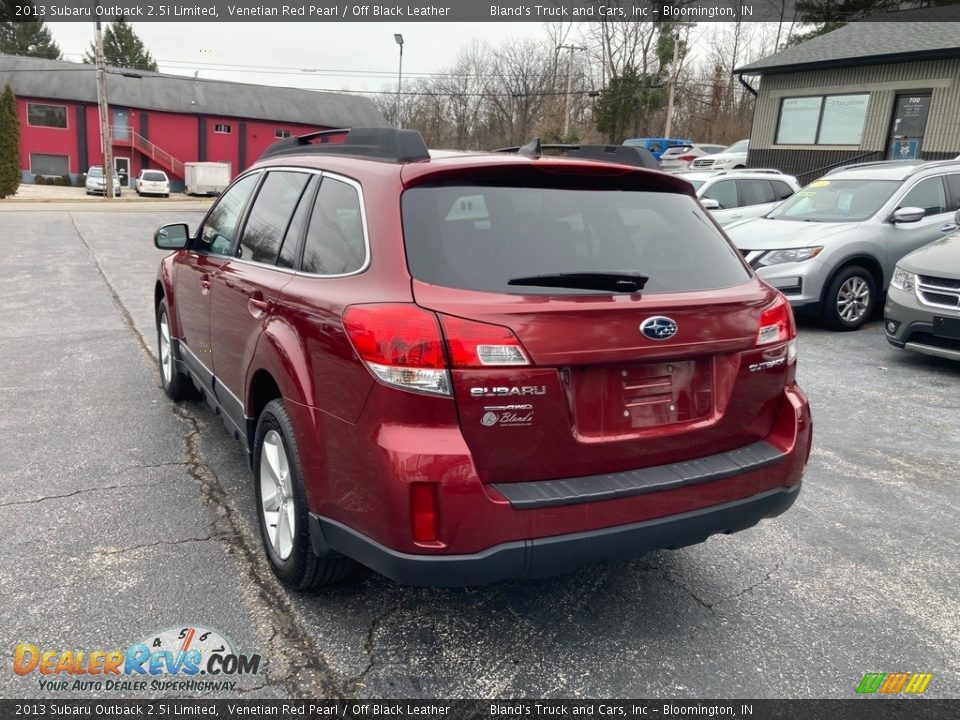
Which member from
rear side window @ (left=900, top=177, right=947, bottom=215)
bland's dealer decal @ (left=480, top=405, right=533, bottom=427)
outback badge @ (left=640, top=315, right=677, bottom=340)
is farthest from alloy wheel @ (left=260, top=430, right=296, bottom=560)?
rear side window @ (left=900, top=177, right=947, bottom=215)

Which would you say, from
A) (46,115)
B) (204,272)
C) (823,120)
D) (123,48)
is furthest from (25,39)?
(204,272)

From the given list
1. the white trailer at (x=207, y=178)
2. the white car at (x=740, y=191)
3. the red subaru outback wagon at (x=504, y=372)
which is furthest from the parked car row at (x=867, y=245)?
the white trailer at (x=207, y=178)

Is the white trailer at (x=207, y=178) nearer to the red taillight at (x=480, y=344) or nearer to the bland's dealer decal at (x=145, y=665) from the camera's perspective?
the bland's dealer decal at (x=145, y=665)

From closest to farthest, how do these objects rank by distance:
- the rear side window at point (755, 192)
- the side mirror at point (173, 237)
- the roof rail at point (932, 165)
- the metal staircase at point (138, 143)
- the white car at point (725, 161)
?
the side mirror at point (173, 237) < the roof rail at point (932, 165) < the rear side window at point (755, 192) < the white car at point (725, 161) < the metal staircase at point (138, 143)

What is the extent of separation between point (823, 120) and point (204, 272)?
75.3 ft

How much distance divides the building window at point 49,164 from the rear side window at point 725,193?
167 feet

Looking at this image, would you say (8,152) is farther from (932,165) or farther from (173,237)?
(932,165)

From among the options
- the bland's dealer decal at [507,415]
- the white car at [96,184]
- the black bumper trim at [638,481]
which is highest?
the bland's dealer decal at [507,415]

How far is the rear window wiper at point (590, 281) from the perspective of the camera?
2562 mm

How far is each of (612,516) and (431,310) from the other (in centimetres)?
91

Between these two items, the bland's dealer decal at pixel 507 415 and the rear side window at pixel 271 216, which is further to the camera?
the rear side window at pixel 271 216

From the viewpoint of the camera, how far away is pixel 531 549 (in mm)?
2400

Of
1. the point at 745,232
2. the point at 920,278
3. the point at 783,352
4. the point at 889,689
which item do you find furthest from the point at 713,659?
the point at 745,232

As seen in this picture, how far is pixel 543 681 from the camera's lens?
2.62 metres
